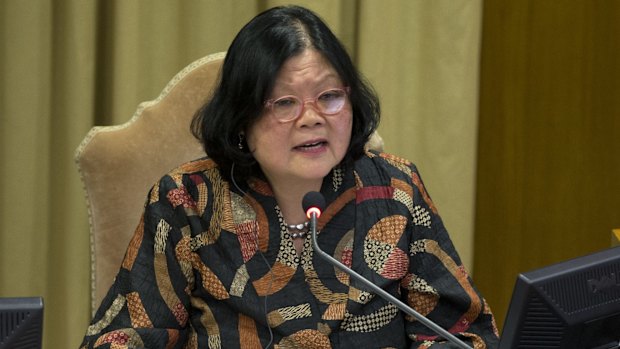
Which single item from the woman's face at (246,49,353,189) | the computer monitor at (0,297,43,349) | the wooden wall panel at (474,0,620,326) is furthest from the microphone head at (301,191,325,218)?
the wooden wall panel at (474,0,620,326)

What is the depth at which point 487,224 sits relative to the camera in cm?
341

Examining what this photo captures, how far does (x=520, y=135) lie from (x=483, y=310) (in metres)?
1.41

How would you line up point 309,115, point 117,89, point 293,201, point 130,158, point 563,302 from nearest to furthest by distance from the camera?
point 563,302
point 309,115
point 293,201
point 130,158
point 117,89

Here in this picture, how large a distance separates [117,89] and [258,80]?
1.18 meters

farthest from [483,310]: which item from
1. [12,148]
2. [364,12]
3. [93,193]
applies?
[12,148]

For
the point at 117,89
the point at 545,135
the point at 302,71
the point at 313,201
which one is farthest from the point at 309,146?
the point at 545,135

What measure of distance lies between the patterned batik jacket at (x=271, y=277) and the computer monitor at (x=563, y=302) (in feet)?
1.65

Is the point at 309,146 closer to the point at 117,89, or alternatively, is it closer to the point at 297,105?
the point at 297,105

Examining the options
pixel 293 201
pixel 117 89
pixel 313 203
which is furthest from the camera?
pixel 117 89

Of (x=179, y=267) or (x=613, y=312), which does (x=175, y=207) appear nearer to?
(x=179, y=267)

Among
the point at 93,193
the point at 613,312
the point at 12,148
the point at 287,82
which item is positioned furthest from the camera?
the point at 12,148

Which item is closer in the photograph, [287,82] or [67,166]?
[287,82]

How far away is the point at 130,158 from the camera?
7.58 feet

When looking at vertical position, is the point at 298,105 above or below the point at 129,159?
above
